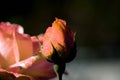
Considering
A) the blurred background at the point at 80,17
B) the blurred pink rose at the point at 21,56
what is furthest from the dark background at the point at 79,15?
the blurred pink rose at the point at 21,56

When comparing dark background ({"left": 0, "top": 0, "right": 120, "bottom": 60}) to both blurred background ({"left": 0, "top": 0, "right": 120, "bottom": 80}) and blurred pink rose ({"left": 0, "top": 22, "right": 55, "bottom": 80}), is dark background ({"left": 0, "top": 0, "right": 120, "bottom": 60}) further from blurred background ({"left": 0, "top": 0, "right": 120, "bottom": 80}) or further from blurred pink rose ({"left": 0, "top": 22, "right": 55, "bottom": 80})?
blurred pink rose ({"left": 0, "top": 22, "right": 55, "bottom": 80})

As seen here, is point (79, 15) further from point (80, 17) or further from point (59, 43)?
point (59, 43)

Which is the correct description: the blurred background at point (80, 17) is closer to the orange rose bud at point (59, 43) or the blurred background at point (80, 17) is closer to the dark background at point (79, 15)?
the dark background at point (79, 15)

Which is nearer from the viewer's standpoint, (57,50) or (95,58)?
(57,50)

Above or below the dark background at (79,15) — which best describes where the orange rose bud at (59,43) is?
above

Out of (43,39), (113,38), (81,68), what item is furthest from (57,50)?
(113,38)

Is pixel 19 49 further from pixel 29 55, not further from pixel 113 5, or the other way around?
pixel 113 5

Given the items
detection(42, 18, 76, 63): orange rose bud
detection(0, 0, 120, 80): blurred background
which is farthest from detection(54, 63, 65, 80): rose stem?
detection(0, 0, 120, 80): blurred background
